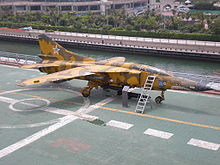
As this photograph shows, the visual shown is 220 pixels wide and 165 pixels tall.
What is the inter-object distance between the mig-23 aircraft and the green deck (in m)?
1.77

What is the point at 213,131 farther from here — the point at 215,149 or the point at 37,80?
the point at 37,80

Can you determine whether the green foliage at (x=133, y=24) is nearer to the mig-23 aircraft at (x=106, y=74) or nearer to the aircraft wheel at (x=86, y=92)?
the mig-23 aircraft at (x=106, y=74)

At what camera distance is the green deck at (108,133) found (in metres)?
17.5

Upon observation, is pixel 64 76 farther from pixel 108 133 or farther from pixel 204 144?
pixel 204 144

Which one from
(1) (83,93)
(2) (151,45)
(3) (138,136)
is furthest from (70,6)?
(3) (138,136)

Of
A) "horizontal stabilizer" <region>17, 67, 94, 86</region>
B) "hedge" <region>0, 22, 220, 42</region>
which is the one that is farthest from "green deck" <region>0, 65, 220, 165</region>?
"hedge" <region>0, 22, 220, 42</region>

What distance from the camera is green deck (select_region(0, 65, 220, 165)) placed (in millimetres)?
17531

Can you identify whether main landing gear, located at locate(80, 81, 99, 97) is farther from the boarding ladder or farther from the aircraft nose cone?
the aircraft nose cone

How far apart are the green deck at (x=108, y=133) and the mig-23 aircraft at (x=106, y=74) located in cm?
177

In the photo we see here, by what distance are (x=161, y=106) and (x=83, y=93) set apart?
733 centimetres

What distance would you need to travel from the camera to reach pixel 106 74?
26609mm

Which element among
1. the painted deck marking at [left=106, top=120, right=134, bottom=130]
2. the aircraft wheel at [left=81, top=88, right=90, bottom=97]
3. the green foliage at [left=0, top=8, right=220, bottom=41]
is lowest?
the painted deck marking at [left=106, top=120, right=134, bottom=130]

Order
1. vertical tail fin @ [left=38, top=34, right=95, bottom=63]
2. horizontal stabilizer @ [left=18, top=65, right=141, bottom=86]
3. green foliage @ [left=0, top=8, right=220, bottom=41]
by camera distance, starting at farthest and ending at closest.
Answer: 1. green foliage @ [left=0, top=8, right=220, bottom=41]
2. vertical tail fin @ [left=38, top=34, right=95, bottom=63]
3. horizontal stabilizer @ [left=18, top=65, right=141, bottom=86]

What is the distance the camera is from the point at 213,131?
2044 centimetres
